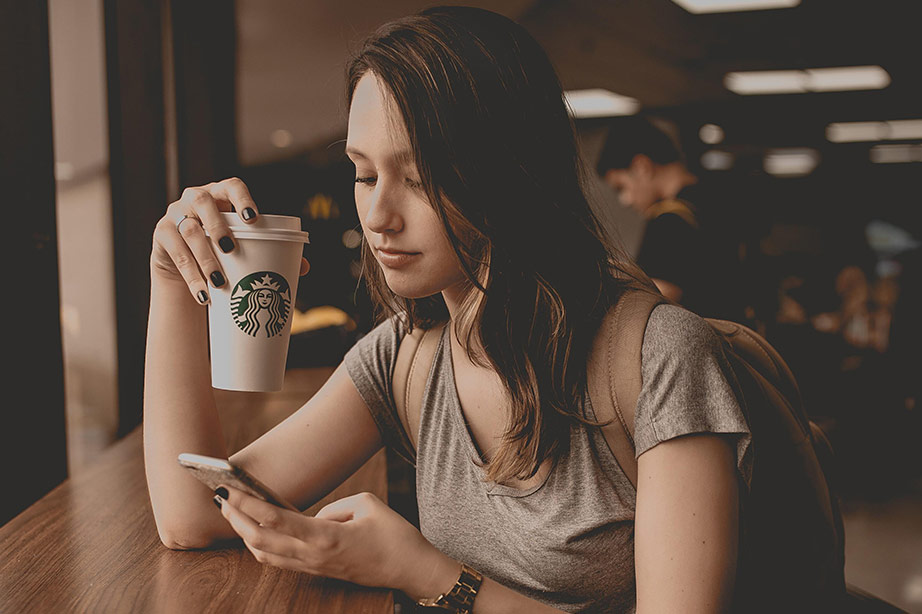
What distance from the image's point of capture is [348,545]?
0.85 m

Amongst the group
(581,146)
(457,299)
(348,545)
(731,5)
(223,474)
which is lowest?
(348,545)

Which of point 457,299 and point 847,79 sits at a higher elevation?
point 847,79

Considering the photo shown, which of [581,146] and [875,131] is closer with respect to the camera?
[581,146]

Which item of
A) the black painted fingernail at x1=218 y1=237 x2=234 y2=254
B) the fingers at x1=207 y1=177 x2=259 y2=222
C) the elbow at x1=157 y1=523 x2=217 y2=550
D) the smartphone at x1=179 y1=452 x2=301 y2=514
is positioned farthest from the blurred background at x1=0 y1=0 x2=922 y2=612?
the smartphone at x1=179 y1=452 x2=301 y2=514

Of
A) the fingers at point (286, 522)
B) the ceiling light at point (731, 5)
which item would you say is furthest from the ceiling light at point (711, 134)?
the fingers at point (286, 522)

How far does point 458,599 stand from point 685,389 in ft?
1.12

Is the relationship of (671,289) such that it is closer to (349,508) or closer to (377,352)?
(377,352)

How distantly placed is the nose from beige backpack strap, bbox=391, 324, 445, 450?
300 millimetres

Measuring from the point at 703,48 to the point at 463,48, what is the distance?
20.4 ft

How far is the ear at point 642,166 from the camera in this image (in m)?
3.37

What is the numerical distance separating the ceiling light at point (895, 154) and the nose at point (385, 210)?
10.6 m

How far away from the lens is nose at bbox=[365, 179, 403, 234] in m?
0.90

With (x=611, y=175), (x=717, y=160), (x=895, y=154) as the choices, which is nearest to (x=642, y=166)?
(x=611, y=175)

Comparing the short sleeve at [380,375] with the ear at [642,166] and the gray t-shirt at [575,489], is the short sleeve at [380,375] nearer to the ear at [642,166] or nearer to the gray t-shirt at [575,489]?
the gray t-shirt at [575,489]
